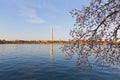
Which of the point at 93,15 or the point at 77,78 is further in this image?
the point at 77,78

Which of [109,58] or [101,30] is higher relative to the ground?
[101,30]

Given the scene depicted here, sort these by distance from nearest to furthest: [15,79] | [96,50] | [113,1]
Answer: [113,1] < [96,50] < [15,79]

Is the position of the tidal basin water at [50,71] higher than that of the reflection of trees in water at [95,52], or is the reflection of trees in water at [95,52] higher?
the reflection of trees in water at [95,52]

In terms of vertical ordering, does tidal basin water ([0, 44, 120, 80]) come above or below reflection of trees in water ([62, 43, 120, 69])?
below

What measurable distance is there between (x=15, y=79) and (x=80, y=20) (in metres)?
15.6

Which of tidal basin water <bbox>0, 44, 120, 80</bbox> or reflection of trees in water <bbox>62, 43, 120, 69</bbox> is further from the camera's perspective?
tidal basin water <bbox>0, 44, 120, 80</bbox>

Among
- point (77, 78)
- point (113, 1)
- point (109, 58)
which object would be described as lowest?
point (77, 78)

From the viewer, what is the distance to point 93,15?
28.3 ft

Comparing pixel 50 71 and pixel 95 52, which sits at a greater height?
pixel 95 52

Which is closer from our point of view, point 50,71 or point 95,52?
point 95,52

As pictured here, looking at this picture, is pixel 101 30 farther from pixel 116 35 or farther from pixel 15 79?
pixel 15 79

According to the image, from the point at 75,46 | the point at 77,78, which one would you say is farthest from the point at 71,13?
the point at 77,78

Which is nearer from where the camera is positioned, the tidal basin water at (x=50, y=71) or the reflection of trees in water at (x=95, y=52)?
the reflection of trees in water at (x=95, y=52)

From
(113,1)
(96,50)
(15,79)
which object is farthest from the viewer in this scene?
(15,79)
